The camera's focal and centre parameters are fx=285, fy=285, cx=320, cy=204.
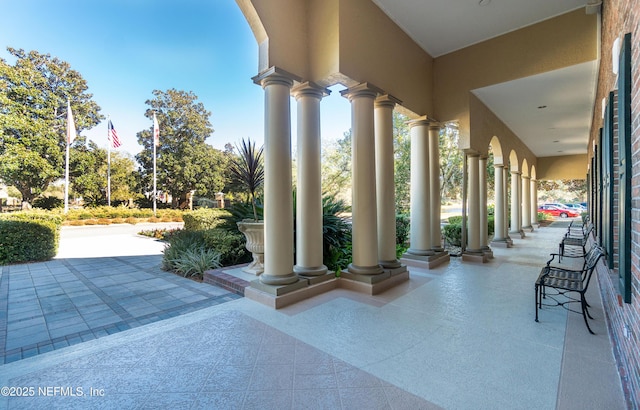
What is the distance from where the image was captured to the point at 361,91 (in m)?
4.28

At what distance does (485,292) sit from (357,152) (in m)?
2.83

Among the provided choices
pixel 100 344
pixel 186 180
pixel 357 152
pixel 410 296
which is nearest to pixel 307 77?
pixel 357 152

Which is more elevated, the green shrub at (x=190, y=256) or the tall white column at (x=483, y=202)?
the tall white column at (x=483, y=202)

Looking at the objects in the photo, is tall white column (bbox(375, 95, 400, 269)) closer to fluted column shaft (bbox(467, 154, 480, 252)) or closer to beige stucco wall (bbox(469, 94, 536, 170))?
beige stucco wall (bbox(469, 94, 536, 170))

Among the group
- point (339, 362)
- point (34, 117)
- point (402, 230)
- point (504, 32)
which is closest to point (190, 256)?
point (339, 362)

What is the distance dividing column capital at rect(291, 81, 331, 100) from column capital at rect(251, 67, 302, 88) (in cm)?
21

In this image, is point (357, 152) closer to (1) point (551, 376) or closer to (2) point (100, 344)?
(1) point (551, 376)

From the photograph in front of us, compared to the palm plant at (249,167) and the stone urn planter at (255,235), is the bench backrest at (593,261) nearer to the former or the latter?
the stone urn planter at (255,235)

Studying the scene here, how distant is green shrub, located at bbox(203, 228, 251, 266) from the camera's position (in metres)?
6.20

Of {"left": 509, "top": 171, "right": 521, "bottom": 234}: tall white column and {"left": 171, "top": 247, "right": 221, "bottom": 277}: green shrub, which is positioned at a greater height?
{"left": 509, "top": 171, "right": 521, "bottom": 234}: tall white column

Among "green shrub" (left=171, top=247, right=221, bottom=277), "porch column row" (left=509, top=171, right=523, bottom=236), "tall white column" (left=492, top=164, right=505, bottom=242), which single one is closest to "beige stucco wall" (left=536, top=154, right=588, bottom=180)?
"porch column row" (left=509, top=171, right=523, bottom=236)

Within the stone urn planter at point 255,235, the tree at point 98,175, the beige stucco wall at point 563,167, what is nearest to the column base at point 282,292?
the stone urn planter at point 255,235

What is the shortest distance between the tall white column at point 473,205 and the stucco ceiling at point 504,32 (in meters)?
1.48

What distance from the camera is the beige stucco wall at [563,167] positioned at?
563 inches
